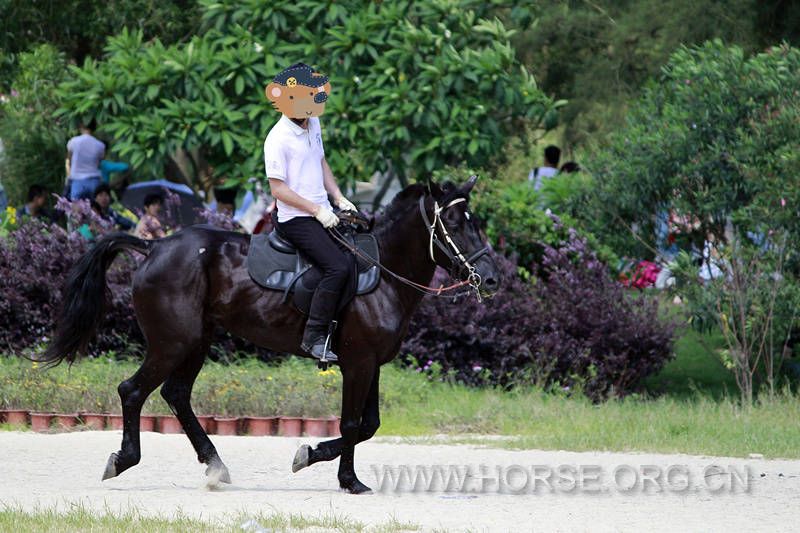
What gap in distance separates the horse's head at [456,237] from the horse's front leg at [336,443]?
2.90 ft

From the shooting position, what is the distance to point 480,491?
29.7 feet

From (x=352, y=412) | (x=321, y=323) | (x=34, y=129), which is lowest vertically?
(x=352, y=412)

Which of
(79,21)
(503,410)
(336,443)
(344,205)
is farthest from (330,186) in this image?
(79,21)

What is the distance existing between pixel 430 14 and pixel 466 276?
8.69 meters

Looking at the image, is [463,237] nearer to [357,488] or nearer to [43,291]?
[357,488]

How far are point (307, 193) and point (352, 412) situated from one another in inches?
56.7

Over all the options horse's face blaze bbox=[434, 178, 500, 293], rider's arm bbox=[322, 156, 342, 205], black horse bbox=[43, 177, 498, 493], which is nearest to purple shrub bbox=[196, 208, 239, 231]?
black horse bbox=[43, 177, 498, 493]

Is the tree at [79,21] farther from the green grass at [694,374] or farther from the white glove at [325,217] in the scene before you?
the white glove at [325,217]

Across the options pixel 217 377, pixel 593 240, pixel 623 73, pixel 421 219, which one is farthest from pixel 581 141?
pixel 421 219

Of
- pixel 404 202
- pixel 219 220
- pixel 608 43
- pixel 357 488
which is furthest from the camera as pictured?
pixel 608 43

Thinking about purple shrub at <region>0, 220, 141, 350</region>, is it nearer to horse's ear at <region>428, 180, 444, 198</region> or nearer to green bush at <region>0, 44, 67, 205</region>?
green bush at <region>0, 44, 67, 205</region>

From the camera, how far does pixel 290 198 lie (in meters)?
9.04

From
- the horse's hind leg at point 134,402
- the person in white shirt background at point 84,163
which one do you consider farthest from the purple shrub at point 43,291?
the horse's hind leg at point 134,402

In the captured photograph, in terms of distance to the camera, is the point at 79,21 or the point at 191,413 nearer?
the point at 191,413
